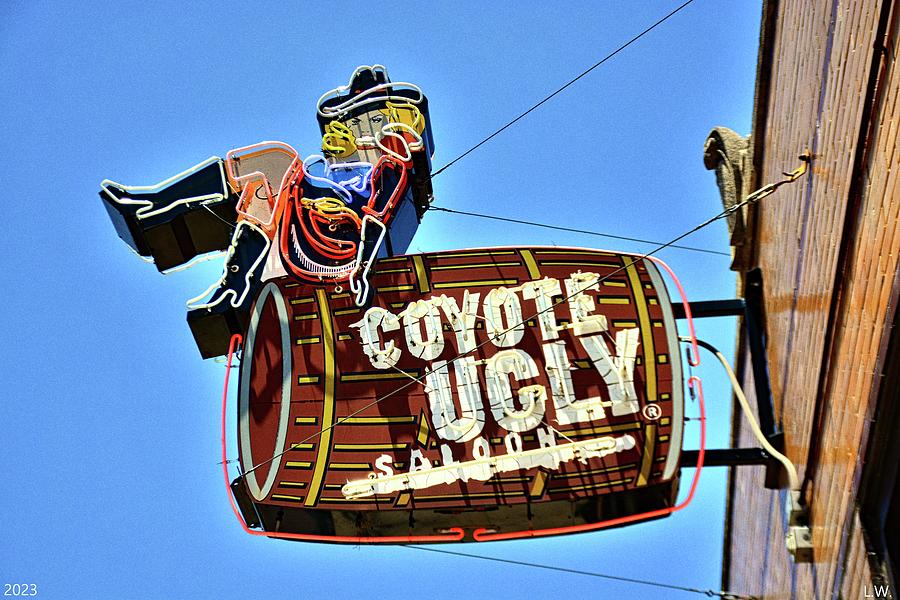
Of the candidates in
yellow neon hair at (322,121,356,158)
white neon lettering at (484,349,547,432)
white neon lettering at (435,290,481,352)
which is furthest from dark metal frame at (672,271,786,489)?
yellow neon hair at (322,121,356,158)

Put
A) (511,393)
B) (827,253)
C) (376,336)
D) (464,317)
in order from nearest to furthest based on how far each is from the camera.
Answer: (827,253)
(511,393)
(464,317)
(376,336)

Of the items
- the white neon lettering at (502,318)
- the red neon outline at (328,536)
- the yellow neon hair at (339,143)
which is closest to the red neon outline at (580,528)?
the red neon outline at (328,536)

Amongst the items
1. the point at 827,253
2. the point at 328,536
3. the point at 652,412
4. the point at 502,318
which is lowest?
the point at 328,536

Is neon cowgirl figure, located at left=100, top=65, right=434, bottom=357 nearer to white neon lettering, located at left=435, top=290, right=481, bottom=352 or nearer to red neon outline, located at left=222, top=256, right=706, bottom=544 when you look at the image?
white neon lettering, located at left=435, top=290, right=481, bottom=352

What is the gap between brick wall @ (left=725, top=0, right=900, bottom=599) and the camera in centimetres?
702

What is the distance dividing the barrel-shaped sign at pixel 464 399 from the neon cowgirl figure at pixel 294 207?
341 mm

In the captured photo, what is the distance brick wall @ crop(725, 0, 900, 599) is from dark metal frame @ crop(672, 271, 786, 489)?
0.14 meters

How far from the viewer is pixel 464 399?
9.52 m

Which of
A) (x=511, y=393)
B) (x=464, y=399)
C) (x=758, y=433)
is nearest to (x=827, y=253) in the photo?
(x=758, y=433)

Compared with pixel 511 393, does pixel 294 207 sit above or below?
above

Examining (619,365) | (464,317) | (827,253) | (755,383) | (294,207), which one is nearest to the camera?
(827,253)

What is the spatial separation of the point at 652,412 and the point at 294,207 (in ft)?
14.4

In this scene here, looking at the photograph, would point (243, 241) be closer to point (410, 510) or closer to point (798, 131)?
point (410, 510)

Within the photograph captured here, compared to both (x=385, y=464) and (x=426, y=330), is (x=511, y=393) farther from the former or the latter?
(x=385, y=464)
